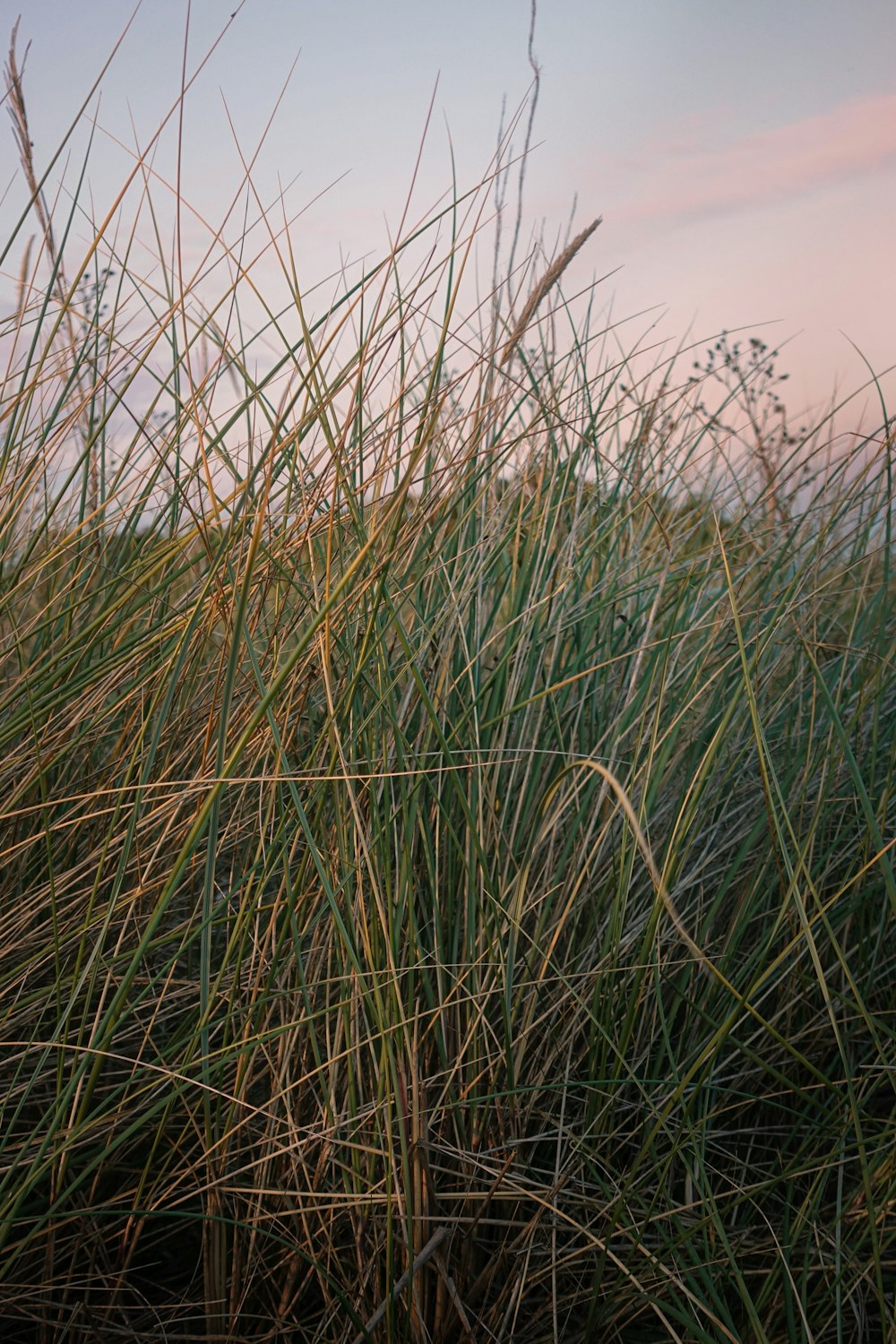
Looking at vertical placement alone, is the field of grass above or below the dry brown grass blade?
below

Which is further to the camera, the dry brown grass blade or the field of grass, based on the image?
the dry brown grass blade

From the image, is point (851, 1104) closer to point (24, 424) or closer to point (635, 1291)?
point (635, 1291)

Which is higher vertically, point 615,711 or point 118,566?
point 118,566

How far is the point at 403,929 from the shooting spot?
0.91m

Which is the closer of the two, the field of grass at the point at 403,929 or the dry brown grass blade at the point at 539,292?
the field of grass at the point at 403,929

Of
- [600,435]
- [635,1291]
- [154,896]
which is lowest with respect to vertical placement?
[635,1291]

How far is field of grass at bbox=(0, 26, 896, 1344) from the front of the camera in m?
0.76

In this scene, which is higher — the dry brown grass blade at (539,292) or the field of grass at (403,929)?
the dry brown grass blade at (539,292)

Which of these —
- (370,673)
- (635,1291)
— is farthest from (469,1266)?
(370,673)

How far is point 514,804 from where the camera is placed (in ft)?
3.36

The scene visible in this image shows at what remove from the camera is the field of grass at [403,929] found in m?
0.76

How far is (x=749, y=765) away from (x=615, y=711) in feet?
0.73

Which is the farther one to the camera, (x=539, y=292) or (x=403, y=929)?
(x=539, y=292)

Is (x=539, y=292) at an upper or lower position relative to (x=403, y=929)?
upper
